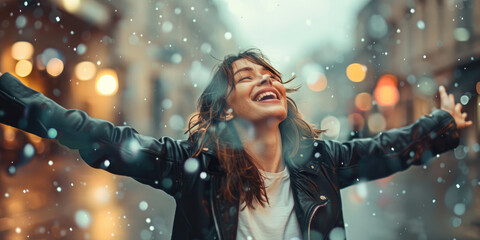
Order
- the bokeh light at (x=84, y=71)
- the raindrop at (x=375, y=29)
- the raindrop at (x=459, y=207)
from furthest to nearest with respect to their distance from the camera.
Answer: the raindrop at (x=375, y=29), the raindrop at (x=459, y=207), the bokeh light at (x=84, y=71)

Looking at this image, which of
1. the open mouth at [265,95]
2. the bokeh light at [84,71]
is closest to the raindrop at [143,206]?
the bokeh light at [84,71]

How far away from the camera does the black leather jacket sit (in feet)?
4.37

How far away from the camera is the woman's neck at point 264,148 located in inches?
64.3

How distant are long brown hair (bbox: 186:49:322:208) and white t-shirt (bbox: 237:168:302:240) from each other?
4 cm

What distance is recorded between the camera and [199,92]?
2031 mm

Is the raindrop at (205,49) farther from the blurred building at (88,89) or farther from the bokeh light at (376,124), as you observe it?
the bokeh light at (376,124)

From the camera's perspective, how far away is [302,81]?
2.02 meters

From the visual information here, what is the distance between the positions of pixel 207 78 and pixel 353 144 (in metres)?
0.80

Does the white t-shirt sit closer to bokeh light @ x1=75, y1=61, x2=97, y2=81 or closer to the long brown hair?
the long brown hair

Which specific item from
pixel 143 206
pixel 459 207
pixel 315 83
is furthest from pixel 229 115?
pixel 459 207

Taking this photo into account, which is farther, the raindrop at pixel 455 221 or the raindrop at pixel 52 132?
the raindrop at pixel 455 221

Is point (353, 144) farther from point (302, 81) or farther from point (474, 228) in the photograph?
point (474, 228)

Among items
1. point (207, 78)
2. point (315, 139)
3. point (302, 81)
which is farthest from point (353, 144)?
point (207, 78)

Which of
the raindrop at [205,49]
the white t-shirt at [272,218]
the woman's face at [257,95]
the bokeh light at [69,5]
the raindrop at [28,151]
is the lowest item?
the raindrop at [28,151]
